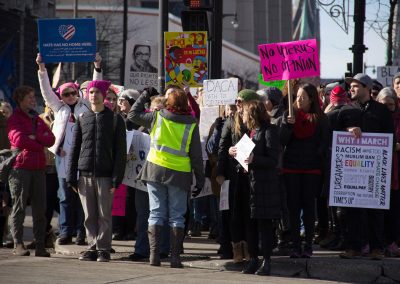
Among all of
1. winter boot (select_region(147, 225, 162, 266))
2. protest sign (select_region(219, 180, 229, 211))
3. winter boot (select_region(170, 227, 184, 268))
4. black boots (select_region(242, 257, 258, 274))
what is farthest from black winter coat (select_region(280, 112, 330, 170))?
winter boot (select_region(147, 225, 162, 266))

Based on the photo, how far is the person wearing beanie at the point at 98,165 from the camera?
12.0 m

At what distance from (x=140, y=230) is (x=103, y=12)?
4748 cm

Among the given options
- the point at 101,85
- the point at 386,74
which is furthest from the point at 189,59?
the point at 386,74

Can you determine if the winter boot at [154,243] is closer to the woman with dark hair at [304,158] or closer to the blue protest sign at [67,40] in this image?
the woman with dark hair at [304,158]

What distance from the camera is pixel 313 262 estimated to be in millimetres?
11609

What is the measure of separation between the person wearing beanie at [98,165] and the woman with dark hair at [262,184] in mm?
1534

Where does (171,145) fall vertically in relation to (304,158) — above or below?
above

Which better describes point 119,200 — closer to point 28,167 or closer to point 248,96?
point 28,167

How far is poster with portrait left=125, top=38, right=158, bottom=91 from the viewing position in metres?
17.1

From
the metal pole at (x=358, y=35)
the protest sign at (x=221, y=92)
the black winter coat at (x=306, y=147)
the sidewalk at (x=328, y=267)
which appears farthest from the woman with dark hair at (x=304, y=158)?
the metal pole at (x=358, y=35)

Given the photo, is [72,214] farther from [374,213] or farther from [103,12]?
[103,12]

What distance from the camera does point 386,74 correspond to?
2242cm

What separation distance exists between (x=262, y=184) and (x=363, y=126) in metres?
1.47

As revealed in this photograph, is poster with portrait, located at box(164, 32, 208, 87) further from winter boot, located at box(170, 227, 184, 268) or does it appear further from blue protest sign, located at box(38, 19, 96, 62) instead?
winter boot, located at box(170, 227, 184, 268)
